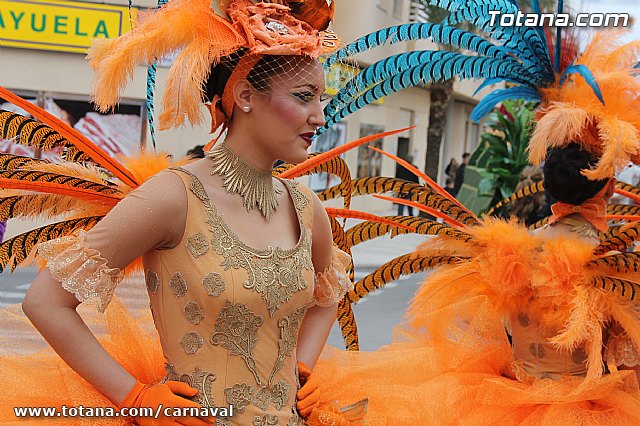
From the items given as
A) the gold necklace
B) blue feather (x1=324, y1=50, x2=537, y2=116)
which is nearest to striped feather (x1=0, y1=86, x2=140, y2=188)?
the gold necklace

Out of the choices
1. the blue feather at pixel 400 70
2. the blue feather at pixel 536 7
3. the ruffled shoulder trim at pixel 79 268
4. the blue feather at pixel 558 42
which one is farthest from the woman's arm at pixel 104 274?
the blue feather at pixel 536 7

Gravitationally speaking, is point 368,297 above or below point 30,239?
below

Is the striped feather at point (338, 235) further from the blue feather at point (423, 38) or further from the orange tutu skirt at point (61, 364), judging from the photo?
the orange tutu skirt at point (61, 364)

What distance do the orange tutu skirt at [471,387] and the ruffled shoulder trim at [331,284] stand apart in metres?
0.27

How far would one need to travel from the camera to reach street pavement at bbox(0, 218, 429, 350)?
2.55m

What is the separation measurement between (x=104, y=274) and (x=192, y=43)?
0.59 m

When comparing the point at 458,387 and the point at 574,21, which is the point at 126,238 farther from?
the point at 574,21

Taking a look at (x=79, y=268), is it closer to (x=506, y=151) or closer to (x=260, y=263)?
(x=260, y=263)

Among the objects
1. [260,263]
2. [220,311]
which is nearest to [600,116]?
[260,263]

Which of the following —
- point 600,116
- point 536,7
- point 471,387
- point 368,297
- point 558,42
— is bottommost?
point 368,297

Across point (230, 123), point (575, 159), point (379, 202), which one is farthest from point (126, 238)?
point (379, 202)

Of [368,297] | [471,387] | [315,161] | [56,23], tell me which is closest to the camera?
[315,161]

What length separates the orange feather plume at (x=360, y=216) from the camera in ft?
9.24

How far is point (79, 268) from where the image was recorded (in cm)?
180
